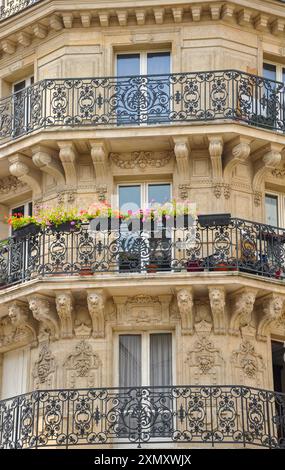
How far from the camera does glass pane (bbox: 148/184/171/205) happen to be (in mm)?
26641

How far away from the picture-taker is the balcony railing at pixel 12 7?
93.0 feet

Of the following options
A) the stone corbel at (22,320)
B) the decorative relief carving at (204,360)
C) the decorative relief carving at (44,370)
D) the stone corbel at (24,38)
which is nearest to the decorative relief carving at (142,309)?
the decorative relief carving at (204,360)

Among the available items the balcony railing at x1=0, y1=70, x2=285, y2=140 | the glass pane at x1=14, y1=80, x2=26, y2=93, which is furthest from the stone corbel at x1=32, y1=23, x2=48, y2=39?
the balcony railing at x1=0, y1=70, x2=285, y2=140

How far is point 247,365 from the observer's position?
25.1m

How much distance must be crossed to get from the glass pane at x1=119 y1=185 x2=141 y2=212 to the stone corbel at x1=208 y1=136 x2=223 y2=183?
1.46 meters

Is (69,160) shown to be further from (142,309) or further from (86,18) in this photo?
(142,309)

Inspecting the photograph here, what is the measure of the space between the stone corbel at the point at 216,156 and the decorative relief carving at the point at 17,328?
404 cm

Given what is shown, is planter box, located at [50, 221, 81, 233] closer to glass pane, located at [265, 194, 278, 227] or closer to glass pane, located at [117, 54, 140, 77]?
glass pane, located at [117, 54, 140, 77]

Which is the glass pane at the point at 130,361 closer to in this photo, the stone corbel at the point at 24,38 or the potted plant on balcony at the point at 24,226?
the potted plant on balcony at the point at 24,226

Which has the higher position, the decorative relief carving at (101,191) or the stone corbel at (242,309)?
the decorative relief carving at (101,191)

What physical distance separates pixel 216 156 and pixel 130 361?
3871mm

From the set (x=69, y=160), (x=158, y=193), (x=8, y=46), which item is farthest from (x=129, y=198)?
(x=8, y=46)

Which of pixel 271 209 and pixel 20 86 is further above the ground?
pixel 20 86

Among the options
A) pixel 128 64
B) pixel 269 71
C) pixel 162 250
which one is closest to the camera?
pixel 162 250
